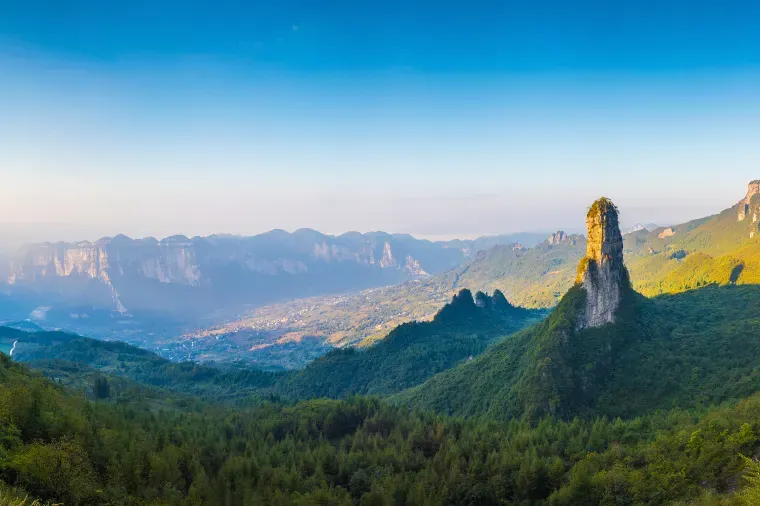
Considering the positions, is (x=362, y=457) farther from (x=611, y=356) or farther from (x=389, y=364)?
(x=389, y=364)

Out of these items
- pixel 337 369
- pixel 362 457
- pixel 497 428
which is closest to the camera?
pixel 362 457

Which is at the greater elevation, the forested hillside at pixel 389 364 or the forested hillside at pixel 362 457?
the forested hillside at pixel 362 457

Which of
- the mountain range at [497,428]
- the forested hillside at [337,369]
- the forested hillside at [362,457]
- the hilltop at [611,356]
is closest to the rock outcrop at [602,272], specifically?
the hilltop at [611,356]

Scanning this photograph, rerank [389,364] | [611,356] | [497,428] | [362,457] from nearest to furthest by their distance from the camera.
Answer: [362,457] → [497,428] → [611,356] → [389,364]

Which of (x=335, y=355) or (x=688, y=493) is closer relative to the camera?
(x=688, y=493)

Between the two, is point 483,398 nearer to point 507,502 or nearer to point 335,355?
point 507,502

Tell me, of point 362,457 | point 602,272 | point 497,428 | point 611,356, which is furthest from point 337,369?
point 362,457

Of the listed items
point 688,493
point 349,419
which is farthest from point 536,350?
point 688,493

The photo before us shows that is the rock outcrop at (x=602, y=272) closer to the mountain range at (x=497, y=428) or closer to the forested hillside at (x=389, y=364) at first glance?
the mountain range at (x=497, y=428)
